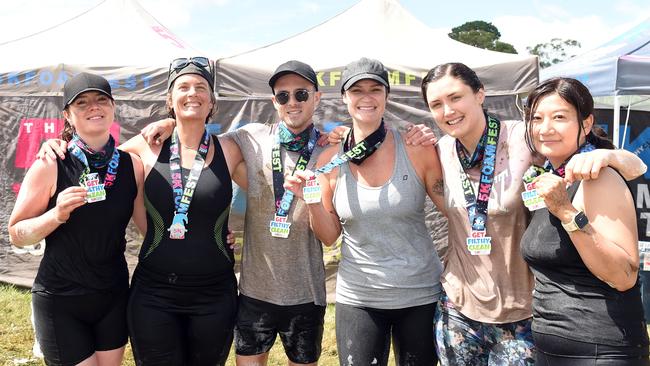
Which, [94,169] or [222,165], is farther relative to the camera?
[222,165]

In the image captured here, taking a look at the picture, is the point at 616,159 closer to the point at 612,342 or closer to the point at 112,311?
the point at 612,342

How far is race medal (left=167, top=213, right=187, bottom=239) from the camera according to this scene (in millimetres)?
2820

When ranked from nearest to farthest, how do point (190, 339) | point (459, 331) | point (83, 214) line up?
point (459, 331)
point (83, 214)
point (190, 339)

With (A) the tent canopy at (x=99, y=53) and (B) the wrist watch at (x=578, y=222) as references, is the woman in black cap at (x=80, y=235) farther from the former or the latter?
(A) the tent canopy at (x=99, y=53)

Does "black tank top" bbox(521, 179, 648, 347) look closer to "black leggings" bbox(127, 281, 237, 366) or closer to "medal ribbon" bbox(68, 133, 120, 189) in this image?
"black leggings" bbox(127, 281, 237, 366)

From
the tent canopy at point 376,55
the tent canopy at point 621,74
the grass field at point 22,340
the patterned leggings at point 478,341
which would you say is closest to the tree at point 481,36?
the tent canopy at point 376,55

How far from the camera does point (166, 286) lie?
2844mm

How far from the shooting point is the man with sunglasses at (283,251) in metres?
3.01

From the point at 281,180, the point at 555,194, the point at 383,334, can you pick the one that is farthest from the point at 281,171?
the point at 555,194

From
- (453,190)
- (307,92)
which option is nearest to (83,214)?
(307,92)

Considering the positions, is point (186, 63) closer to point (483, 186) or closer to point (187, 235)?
point (187, 235)

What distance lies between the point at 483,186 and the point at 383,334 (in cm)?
90

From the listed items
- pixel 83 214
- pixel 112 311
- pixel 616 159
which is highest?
pixel 616 159

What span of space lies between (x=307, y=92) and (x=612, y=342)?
1.92 meters
